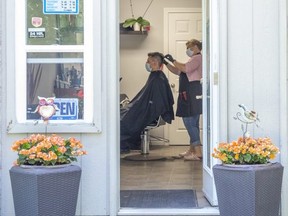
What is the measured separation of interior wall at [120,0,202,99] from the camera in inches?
345

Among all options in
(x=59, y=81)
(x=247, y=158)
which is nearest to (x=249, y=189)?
(x=247, y=158)

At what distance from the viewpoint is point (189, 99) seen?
677 cm

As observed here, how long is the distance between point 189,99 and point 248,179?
3285mm

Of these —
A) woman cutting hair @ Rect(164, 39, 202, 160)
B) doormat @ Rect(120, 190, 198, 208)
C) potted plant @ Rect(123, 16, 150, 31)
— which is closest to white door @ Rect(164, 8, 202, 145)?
potted plant @ Rect(123, 16, 150, 31)

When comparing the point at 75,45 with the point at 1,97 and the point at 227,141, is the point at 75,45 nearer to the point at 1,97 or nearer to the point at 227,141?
the point at 1,97

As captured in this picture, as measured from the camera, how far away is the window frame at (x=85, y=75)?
4137mm

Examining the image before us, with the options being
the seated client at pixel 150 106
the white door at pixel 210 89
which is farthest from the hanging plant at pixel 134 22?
the white door at pixel 210 89

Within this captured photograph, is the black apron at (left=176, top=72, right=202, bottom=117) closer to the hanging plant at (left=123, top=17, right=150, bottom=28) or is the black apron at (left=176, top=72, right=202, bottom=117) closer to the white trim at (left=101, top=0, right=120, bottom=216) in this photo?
the hanging plant at (left=123, top=17, right=150, bottom=28)

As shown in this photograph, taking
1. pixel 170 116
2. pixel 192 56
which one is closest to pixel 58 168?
pixel 192 56

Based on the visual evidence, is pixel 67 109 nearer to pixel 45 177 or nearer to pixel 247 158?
pixel 45 177

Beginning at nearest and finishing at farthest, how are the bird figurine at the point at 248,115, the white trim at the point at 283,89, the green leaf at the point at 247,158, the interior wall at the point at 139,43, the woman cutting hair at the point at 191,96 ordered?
the green leaf at the point at 247,158 < the bird figurine at the point at 248,115 < the white trim at the point at 283,89 < the woman cutting hair at the point at 191,96 < the interior wall at the point at 139,43

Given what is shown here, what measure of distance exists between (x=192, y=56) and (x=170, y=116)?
1196 mm

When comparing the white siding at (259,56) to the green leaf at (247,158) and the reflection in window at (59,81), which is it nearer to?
the green leaf at (247,158)

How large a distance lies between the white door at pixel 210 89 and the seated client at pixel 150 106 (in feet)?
8.26
